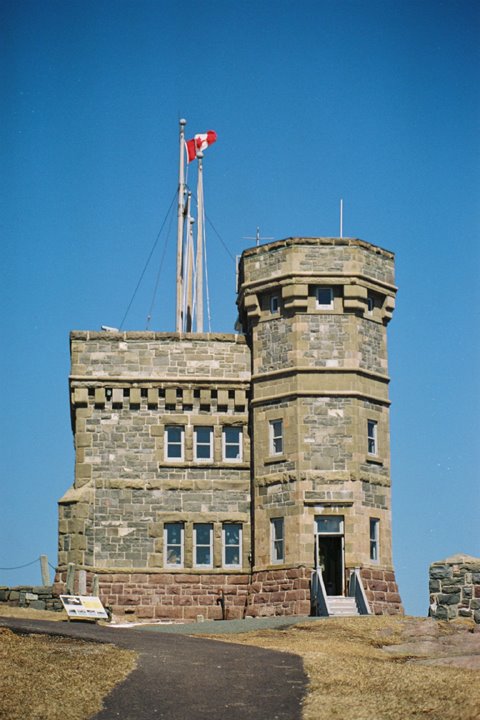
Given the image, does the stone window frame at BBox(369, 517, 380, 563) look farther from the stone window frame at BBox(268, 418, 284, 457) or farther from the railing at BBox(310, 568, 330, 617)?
the stone window frame at BBox(268, 418, 284, 457)

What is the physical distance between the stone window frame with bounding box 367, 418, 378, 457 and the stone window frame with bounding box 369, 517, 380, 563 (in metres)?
2.24

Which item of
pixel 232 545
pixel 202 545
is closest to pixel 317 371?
pixel 232 545

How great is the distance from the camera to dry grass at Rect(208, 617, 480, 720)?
21.0 metres

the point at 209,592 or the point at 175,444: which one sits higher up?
the point at 175,444

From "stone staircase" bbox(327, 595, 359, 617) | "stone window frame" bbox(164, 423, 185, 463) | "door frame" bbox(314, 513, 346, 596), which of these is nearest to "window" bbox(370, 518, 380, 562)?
"door frame" bbox(314, 513, 346, 596)

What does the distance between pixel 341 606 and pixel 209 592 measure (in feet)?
17.0

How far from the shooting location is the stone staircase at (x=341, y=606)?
40469mm

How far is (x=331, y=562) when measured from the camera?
144 ft

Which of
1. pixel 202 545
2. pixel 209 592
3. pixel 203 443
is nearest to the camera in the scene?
pixel 209 592

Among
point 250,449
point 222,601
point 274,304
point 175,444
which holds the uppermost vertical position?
point 274,304

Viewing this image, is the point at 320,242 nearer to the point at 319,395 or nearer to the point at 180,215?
the point at 319,395

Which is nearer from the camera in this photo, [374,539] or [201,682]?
[201,682]

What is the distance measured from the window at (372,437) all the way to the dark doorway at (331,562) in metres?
3.20

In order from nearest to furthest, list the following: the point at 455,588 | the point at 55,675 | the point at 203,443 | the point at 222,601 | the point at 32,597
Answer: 1. the point at 55,675
2. the point at 455,588
3. the point at 32,597
4. the point at 222,601
5. the point at 203,443
